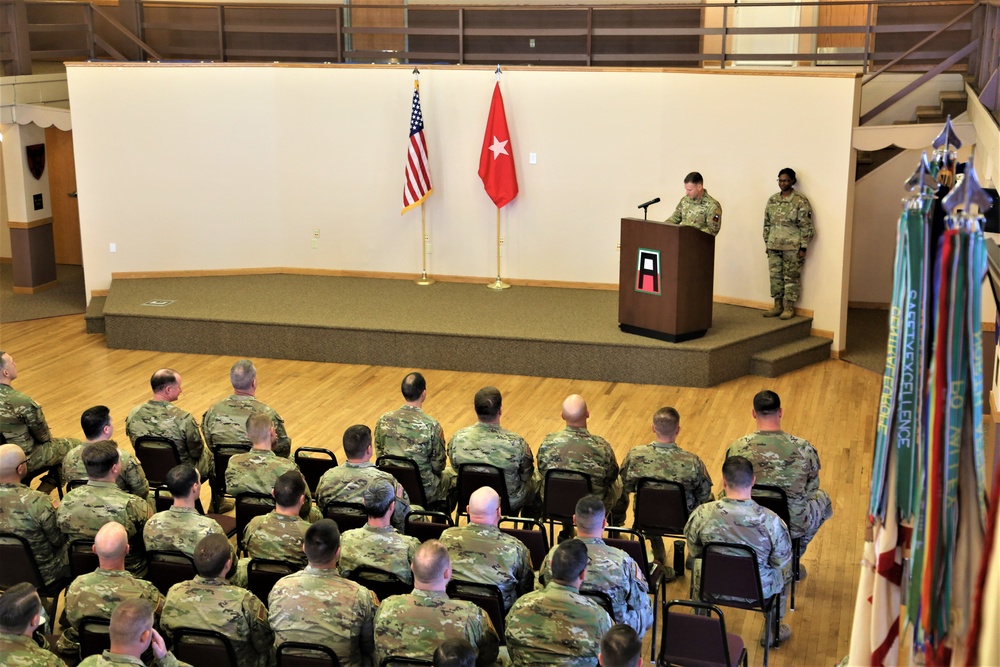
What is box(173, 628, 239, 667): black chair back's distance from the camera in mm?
4309

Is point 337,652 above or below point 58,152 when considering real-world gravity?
below

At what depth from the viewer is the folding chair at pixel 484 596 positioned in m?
4.69

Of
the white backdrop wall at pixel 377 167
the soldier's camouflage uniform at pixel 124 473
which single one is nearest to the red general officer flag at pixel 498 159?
the white backdrop wall at pixel 377 167

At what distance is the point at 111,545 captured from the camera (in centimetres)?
454

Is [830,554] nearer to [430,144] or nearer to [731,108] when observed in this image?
[731,108]

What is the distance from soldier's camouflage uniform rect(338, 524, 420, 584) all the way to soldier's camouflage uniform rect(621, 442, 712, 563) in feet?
4.89

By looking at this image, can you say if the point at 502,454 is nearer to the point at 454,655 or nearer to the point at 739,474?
the point at 739,474

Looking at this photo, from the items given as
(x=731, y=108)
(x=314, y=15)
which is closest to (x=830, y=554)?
(x=731, y=108)

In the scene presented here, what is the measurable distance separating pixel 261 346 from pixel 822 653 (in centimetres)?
699

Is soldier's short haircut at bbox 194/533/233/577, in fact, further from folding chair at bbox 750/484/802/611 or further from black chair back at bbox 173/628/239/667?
folding chair at bbox 750/484/802/611

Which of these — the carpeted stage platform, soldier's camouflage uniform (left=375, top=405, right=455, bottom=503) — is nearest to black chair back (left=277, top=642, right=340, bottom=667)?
soldier's camouflage uniform (left=375, top=405, right=455, bottom=503)

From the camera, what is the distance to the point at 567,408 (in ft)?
20.1

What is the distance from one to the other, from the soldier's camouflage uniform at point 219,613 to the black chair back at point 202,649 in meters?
0.04

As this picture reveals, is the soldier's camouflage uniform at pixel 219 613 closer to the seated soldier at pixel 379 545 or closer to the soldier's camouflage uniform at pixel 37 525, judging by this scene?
the seated soldier at pixel 379 545
